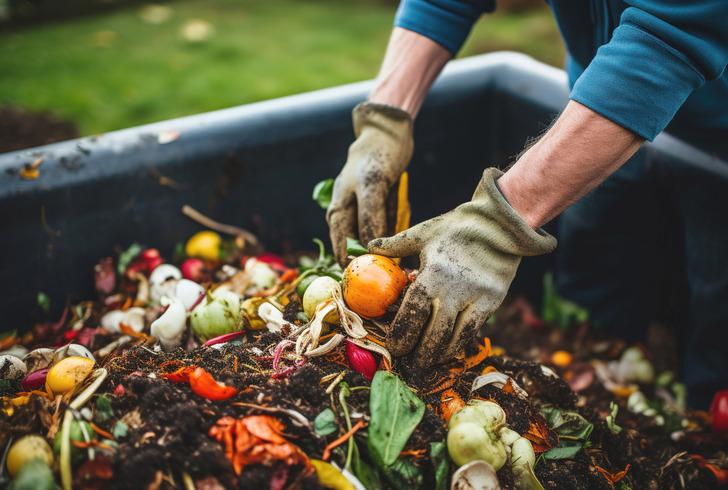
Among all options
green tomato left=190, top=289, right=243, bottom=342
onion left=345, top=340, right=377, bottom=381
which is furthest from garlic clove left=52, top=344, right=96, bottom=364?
onion left=345, top=340, right=377, bottom=381

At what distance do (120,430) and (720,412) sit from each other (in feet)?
6.05

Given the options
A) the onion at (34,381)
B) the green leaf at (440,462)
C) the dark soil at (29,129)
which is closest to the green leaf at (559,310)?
the green leaf at (440,462)

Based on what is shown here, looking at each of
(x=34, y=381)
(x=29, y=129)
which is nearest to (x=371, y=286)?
(x=34, y=381)

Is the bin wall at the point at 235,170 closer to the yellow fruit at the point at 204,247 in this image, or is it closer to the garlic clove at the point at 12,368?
the yellow fruit at the point at 204,247

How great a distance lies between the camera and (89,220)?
196 cm

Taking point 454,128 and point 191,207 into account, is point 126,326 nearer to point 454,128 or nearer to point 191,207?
point 191,207

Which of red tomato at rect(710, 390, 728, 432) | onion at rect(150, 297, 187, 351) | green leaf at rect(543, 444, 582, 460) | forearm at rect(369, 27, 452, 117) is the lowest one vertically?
red tomato at rect(710, 390, 728, 432)

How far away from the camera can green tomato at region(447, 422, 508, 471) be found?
4.32 ft

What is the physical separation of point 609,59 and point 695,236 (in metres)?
0.99

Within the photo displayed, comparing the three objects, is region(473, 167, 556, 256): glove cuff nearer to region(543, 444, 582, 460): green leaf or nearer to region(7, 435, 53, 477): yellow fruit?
region(543, 444, 582, 460): green leaf

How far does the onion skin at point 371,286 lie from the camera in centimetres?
149

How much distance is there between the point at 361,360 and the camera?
1.49 m

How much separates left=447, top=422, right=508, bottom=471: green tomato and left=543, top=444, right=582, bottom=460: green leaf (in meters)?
0.21

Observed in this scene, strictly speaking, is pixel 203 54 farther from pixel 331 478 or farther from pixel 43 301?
pixel 331 478
